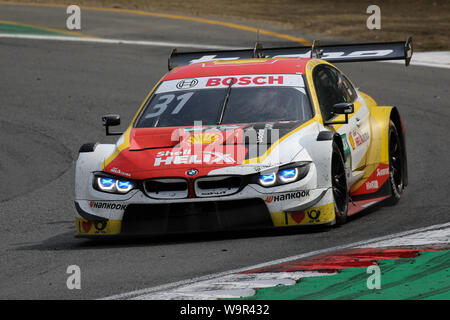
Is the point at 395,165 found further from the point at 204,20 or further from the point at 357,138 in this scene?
the point at 204,20

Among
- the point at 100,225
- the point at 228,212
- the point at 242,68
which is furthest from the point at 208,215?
the point at 242,68

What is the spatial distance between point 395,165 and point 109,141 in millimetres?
5249

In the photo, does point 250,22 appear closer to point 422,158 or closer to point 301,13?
point 301,13

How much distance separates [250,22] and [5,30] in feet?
22.0

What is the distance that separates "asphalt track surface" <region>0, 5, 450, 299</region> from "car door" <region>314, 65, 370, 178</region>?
59 cm

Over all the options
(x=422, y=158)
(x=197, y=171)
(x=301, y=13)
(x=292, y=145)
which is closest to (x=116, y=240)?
(x=197, y=171)

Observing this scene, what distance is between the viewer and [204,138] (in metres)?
8.40

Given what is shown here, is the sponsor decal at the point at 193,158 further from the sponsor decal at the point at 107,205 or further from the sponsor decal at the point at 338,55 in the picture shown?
the sponsor decal at the point at 338,55

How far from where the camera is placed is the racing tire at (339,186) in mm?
8359

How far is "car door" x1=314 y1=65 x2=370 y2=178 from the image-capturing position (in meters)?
9.19

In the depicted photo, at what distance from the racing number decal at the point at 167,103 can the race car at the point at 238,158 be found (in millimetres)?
13
